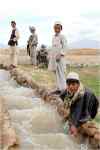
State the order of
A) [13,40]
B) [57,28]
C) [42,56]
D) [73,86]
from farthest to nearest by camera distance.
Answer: [42,56] < [13,40] < [57,28] < [73,86]

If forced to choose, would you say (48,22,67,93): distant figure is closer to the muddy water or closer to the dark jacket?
the muddy water

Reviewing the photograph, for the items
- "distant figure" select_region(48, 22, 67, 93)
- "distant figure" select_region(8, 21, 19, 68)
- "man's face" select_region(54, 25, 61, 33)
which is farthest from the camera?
"distant figure" select_region(8, 21, 19, 68)

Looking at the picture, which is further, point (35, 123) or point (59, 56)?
point (59, 56)

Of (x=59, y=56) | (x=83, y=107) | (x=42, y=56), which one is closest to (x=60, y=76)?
(x=59, y=56)

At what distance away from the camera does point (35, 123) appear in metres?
9.41

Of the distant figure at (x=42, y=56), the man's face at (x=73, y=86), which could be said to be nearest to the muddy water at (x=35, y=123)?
the man's face at (x=73, y=86)

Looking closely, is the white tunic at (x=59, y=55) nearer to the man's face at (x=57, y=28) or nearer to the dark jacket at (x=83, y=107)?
the man's face at (x=57, y=28)

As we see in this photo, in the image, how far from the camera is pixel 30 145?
7.91 m

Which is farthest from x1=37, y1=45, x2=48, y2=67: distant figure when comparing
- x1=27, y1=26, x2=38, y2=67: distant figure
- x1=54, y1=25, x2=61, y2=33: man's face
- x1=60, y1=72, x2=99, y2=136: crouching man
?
x1=60, y1=72, x2=99, y2=136: crouching man

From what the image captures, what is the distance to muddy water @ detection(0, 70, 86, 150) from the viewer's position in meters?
8.01

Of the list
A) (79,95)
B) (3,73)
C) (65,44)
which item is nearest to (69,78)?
(79,95)

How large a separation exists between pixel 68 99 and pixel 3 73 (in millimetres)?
11720

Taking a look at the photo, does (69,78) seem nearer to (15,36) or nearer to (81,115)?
(81,115)

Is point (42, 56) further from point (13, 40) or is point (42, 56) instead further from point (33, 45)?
point (13, 40)
